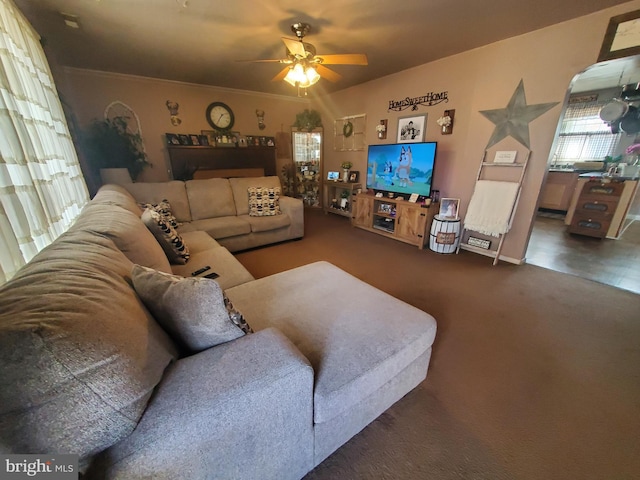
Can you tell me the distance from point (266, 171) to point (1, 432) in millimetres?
5053

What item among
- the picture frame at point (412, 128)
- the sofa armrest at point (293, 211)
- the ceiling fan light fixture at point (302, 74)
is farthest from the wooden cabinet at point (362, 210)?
the ceiling fan light fixture at point (302, 74)

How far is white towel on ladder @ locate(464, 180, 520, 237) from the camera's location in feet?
9.13

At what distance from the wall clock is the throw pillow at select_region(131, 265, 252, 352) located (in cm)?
457

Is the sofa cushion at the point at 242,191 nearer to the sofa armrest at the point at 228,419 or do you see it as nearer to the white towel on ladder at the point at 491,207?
the white towel on ladder at the point at 491,207

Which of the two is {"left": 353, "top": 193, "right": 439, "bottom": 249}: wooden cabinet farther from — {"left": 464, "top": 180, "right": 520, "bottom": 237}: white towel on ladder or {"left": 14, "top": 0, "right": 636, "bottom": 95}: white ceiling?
{"left": 14, "top": 0, "right": 636, "bottom": 95}: white ceiling

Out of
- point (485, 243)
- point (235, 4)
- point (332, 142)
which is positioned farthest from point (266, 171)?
point (485, 243)

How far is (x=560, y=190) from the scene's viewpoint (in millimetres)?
5105

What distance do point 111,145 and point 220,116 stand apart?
5.94 ft

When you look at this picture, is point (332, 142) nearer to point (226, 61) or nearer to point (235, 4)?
point (226, 61)

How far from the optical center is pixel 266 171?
16.9ft

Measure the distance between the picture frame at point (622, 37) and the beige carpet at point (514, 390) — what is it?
79.2 inches

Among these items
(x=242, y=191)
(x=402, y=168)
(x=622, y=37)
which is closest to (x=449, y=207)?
(x=402, y=168)

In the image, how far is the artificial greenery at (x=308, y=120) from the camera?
17.1 feet

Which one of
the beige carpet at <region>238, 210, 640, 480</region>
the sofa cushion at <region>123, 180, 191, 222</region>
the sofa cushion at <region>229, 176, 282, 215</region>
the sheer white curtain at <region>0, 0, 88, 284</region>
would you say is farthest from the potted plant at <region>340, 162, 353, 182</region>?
the sheer white curtain at <region>0, 0, 88, 284</region>
